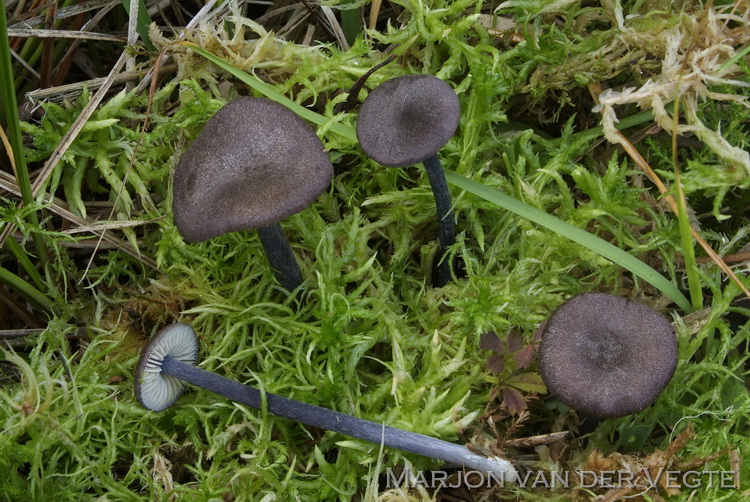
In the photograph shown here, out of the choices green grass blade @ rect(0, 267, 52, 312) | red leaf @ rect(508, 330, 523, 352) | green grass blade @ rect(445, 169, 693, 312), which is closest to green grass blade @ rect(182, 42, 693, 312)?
green grass blade @ rect(445, 169, 693, 312)

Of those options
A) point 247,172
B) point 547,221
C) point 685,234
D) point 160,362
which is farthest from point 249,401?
point 685,234

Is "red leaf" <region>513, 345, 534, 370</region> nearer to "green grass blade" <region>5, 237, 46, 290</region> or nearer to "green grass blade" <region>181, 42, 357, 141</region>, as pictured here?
"green grass blade" <region>181, 42, 357, 141</region>

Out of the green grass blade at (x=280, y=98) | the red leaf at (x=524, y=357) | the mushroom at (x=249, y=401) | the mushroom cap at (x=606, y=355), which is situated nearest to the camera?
the mushroom cap at (x=606, y=355)

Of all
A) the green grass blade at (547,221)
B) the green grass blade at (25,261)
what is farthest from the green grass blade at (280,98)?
the green grass blade at (25,261)

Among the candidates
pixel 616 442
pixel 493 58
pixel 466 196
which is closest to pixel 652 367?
pixel 616 442

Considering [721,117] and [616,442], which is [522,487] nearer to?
[616,442]

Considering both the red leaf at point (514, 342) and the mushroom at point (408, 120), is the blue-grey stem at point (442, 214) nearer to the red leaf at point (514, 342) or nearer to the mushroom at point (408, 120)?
the mushroom at point (408, 120)

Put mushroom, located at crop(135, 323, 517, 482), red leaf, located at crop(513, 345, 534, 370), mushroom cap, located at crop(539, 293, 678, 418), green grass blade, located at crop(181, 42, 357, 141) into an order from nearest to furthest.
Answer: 1. mushroom cap, located at crop(539, 293, 678, 418)
2. mushroom, located at crop(135, 323, 517, 482)
3. red leaf, located at crop(513, 345, 534, 370)
4. green grass blade, located at crop(181, 42, 357, 141)
